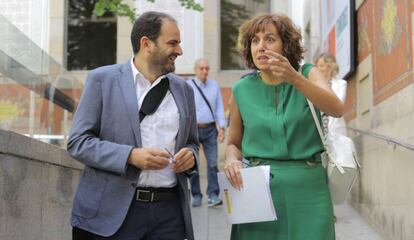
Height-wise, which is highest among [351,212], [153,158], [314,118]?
[314,118]

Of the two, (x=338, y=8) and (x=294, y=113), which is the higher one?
(x=338, y=8)

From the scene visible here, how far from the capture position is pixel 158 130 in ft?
9.98

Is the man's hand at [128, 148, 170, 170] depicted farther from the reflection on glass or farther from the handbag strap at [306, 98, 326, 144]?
the reflection on glass

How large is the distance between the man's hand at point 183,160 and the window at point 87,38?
13739 millimetres

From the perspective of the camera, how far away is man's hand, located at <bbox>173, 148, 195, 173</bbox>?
2945 mm

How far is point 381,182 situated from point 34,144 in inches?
159

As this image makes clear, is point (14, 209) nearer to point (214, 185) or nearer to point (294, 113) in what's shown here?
point (294, 113)

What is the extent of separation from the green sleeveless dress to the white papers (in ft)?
0.28

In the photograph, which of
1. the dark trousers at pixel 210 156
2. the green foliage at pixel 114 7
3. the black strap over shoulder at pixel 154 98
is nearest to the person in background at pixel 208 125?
the dark trousers at pixel 210 156

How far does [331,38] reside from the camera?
11.7m

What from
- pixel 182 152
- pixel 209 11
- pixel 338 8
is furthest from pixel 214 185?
pixel 209 11

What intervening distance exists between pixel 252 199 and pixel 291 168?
0.23 meters

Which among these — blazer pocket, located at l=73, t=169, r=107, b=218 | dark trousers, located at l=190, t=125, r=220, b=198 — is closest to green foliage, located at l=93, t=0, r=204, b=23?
dark trousers, located at l=190, t=125, r=220, b=198

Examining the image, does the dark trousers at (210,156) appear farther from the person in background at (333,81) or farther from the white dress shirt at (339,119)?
the white dress shirt at (339,119)
